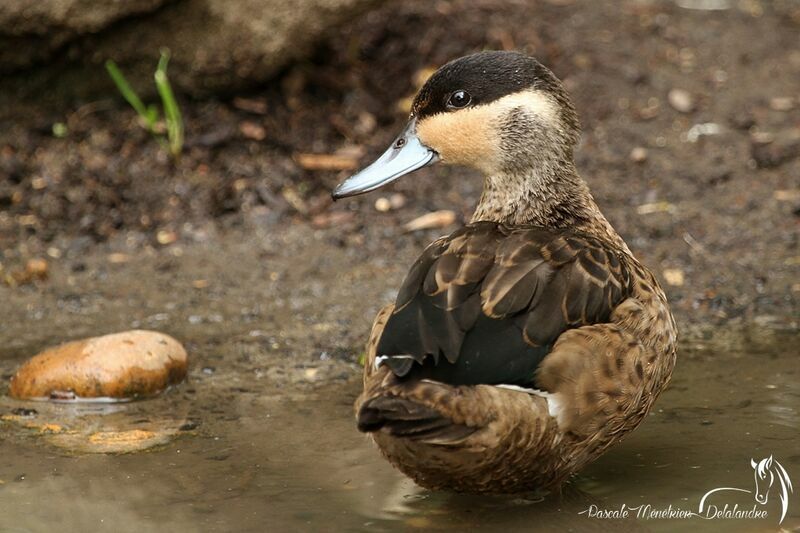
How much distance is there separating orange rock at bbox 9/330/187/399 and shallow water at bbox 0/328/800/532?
71mm

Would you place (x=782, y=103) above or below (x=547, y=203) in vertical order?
below

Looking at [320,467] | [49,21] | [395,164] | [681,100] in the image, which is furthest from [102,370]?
[681,100]

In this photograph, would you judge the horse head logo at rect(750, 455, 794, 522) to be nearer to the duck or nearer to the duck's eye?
the duck

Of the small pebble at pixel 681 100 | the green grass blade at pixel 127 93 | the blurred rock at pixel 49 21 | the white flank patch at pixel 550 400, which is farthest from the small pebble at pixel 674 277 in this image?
the blurred rock at pixel 49 21

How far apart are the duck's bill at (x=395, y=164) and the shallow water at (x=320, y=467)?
925 millimetres

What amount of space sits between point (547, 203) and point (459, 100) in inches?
20.8

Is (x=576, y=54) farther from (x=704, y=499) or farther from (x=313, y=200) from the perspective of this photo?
(x=704, y=499)

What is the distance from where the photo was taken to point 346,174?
282 inches

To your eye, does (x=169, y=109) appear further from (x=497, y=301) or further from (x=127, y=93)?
(x=497, y=301)

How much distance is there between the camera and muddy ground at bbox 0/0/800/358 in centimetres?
615

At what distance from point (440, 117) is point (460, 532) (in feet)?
5.42

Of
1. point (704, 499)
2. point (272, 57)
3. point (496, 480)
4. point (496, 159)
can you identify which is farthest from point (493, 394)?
point (272, 57)

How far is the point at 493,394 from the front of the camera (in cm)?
375

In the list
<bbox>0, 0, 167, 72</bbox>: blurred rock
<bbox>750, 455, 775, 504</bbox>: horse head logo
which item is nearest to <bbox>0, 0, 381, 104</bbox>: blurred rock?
<bbox>0, 0, 167, 72</bbox>: blurred rock
